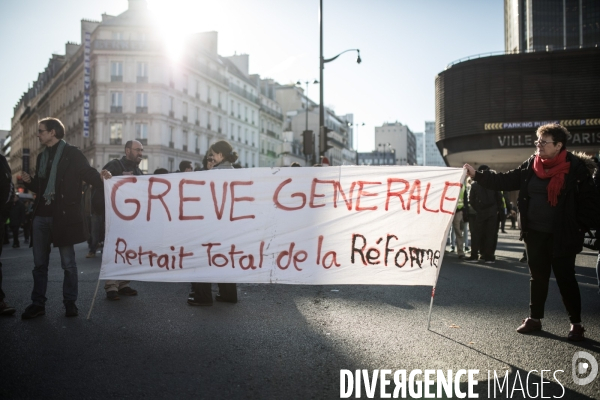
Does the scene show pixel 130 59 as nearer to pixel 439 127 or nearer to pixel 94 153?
pixel 94 153

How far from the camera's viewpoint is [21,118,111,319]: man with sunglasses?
216 inches

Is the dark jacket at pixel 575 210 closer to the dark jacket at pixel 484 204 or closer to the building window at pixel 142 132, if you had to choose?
the dark jacket at pixel 484 204

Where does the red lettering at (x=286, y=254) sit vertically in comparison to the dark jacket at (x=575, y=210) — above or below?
below

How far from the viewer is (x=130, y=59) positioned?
2085 inches

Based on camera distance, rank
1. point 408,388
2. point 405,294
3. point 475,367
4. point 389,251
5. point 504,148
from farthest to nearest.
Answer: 1. point 504,148
2. point 405,294
3. point 389,251
4. point 475,367
5. point 408,388

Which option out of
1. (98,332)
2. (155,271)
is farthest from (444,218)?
(98,332)

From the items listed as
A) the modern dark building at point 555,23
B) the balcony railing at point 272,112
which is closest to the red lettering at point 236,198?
the modern dark building at point 555,23

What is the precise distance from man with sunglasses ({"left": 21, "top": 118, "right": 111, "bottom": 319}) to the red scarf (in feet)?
14.3

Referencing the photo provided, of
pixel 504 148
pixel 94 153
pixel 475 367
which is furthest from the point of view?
pixel 94 153

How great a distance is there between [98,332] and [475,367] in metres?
3.21

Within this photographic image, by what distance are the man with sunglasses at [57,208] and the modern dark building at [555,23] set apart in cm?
6286

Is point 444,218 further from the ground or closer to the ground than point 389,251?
further from the ground

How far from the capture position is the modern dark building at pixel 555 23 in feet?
200

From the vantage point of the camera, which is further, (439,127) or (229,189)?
(439,127)
